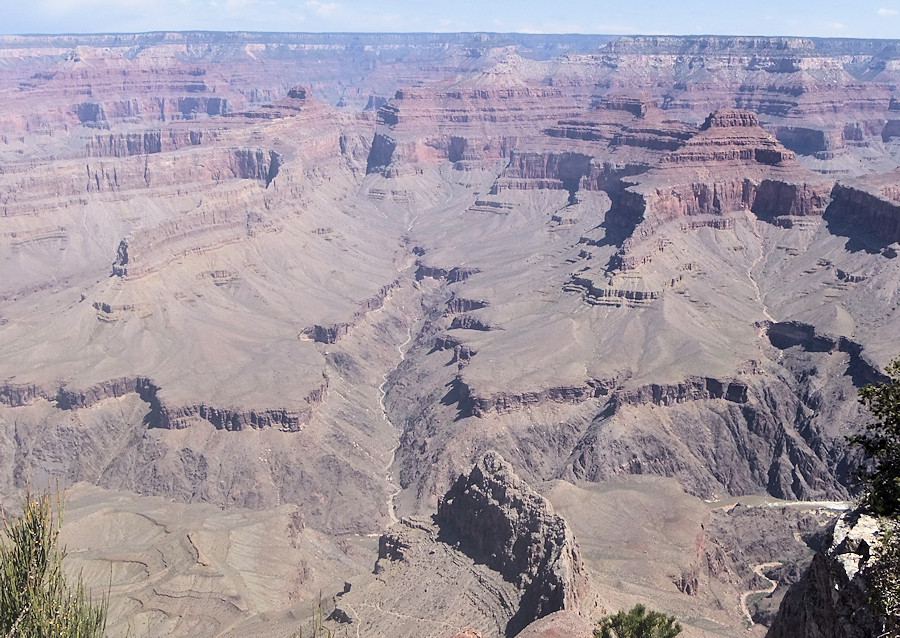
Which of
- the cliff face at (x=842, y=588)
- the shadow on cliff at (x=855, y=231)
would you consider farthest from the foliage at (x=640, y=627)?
the shadow on cliff at (x=855, y=231)

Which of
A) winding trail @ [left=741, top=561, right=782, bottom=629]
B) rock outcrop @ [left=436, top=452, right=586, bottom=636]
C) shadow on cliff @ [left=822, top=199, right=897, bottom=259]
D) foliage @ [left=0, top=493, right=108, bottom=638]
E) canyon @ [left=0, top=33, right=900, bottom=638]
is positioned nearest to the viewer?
foliage @ [left=0, top=493, right=108, bottom=638]

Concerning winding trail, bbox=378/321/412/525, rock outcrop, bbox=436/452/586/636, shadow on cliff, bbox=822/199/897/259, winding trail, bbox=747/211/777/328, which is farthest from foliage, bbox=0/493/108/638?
shadow on cliff, bbox=822/199/897/259

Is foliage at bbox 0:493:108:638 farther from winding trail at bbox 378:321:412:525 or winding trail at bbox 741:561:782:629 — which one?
winding trail at bbox 378:321:412:525

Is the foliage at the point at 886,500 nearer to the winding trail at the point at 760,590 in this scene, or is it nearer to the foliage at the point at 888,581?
the foliage at the point at 888,581

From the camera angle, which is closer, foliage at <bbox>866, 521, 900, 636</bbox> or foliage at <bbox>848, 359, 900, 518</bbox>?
foliage at <bbox>866, 521, 900, 636</bbox>

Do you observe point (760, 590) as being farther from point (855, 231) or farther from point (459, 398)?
point (855, 231)

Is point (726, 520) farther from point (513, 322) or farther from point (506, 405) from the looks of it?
point (513, 322)

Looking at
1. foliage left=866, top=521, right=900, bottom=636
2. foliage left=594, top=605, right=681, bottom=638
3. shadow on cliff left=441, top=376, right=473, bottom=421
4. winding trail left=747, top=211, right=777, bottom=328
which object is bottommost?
shadow on cliff left=441, top=376, right=473, bottom=421
